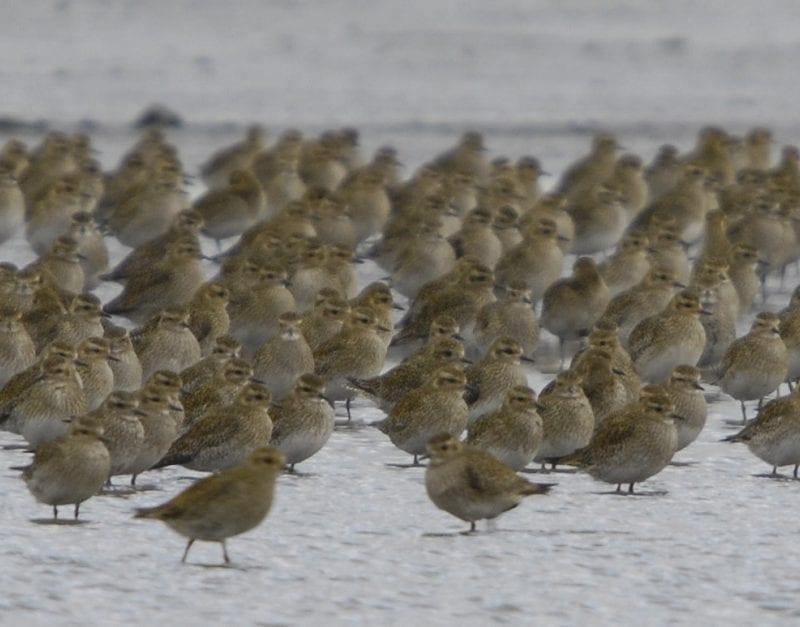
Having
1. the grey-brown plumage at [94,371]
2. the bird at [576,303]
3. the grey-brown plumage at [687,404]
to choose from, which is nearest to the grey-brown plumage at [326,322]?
the bird at [576,303]

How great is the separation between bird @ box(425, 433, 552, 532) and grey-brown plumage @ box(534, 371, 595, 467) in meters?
1.40

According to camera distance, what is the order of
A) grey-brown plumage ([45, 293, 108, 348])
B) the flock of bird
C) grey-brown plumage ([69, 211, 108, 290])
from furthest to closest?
grey-brown plumage ([69, 211, 108, 290]), grey-brown plumage ([45, 293, 108, 348]), the flock of bird

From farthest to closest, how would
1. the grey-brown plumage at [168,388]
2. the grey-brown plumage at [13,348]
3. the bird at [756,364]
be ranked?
the bird at [756,364]
the grey-brown plumage at [13,348]
the grey-brown plumage at [168,388]

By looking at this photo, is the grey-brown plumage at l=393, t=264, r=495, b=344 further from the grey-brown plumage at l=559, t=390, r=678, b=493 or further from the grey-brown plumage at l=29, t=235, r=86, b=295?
the grey-brown plumage at l=559, t=390, r=678, b=493

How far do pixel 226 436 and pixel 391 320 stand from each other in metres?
4.00

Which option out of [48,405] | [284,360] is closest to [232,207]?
[284,360]

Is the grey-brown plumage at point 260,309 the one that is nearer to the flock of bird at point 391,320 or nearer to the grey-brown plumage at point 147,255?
Result: the flock of bird at point 391,320

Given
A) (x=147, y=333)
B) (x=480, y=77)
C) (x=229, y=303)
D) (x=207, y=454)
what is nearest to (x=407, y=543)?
(x=207, y=454)

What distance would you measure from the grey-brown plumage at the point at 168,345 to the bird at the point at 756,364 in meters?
3.43

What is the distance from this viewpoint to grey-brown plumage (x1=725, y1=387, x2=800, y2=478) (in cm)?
1075

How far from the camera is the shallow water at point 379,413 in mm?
8227

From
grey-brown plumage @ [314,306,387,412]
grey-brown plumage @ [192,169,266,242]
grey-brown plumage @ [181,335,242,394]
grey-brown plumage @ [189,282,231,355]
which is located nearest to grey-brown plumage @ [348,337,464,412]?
grey-brown plumage @ [314,306,387,412]

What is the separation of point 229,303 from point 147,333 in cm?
181

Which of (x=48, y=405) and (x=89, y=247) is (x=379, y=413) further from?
(x=89, y=247)
